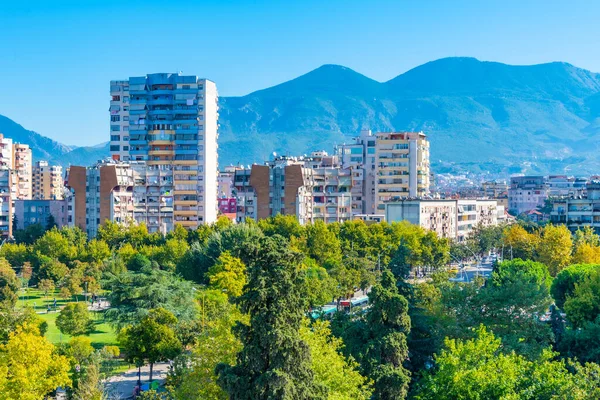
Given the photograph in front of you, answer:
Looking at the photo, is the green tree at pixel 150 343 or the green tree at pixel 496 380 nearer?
the green tree at pixel 496 380

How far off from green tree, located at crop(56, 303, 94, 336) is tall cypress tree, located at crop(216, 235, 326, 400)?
79.1 ft

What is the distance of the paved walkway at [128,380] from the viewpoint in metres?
35.8

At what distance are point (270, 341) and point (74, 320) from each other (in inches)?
1016

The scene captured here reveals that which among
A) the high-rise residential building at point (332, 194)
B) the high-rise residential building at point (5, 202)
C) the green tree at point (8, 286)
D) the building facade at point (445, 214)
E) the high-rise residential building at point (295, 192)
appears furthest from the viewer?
the high-rise residential building at point (5, 202)

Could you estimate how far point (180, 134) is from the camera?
87.1 meters

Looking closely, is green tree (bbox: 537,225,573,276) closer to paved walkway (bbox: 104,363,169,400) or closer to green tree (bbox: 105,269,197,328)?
green tree (bbox: 105,269,197,328)

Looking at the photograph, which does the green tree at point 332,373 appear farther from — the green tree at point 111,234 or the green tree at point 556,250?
the green tree at point 111,234

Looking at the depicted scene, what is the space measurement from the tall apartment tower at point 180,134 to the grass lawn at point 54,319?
21203 mm

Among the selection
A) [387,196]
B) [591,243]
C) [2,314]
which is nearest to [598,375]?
[2,314]

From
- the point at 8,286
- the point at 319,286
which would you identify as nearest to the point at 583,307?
the point at 319,286

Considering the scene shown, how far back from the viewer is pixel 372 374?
3088 cm

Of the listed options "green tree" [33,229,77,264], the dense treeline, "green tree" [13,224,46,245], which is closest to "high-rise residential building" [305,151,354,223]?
the dense treeline

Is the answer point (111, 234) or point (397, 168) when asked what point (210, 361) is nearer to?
point (111, 234)

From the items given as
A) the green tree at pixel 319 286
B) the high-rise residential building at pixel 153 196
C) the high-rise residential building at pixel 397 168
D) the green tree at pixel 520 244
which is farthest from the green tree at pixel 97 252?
the high-rise residential building at pixel 397 168
